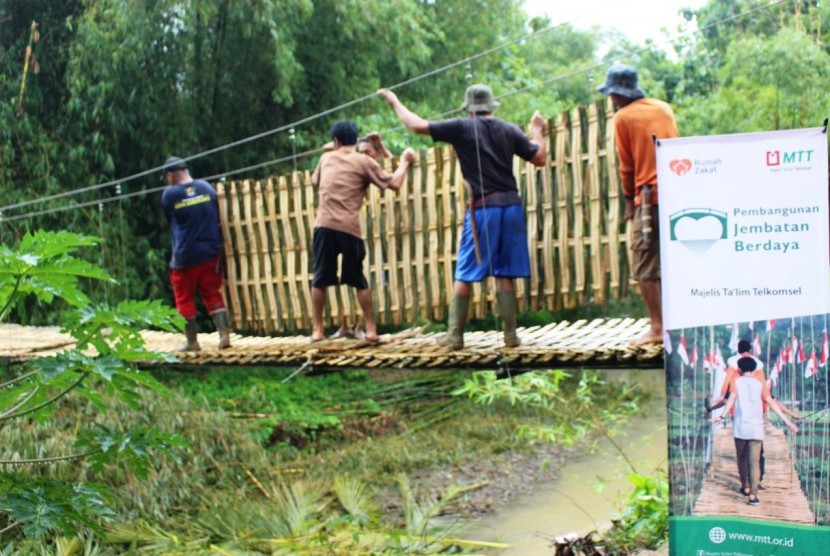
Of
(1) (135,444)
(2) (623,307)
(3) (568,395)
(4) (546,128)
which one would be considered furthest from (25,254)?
(2) (623,307)

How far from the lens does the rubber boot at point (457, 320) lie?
452cm

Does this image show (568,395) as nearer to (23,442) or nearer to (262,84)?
(262,84)

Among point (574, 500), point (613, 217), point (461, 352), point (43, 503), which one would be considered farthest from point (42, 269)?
point (574, 500)

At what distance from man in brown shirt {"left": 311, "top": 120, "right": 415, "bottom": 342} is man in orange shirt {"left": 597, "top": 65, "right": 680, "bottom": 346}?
129 cm

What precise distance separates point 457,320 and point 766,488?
1.77 m

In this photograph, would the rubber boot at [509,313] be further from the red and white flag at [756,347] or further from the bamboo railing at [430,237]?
the red and white flag at [756,347]

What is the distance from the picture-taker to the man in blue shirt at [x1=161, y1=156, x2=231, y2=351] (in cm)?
568

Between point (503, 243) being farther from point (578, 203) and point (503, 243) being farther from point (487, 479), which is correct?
point (487, 479)

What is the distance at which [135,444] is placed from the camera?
141 inches

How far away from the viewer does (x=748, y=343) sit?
312 cm

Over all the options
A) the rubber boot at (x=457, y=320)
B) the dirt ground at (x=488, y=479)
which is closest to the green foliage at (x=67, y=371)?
the rubber boot at (x=457, y=320)

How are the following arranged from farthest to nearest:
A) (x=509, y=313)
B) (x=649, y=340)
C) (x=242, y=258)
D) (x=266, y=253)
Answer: (x=242, y=258), (x=266, y=253), (x=509, y=313), (x=649, y=340)

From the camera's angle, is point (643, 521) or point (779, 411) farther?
point (643, 521)

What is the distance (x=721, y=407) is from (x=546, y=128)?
6.42 feet
